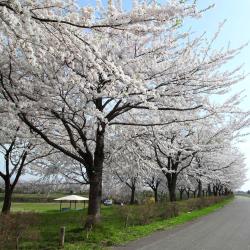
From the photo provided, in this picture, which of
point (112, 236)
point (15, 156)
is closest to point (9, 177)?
point (15, 156)

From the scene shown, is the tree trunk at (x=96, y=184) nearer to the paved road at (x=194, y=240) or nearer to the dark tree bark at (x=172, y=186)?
the paved road at (x=194, y=240)

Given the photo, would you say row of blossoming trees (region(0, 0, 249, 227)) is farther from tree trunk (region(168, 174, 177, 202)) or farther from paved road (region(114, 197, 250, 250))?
tree trunk (region(168, 174, 177, 202))

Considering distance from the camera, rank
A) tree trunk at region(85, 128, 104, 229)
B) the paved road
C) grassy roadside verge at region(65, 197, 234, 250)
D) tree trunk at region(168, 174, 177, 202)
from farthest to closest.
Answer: tree trunk at region(168, 174, 177, 202) → tree trunk at region(85, 128, 104, 229) → the paved road → grassy roadside verge at region(65, 197, 234, 250)

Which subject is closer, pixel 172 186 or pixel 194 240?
pixel 194 240

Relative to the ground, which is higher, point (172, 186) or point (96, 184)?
point (172, 186)

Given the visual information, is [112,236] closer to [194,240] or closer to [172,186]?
[194,240]

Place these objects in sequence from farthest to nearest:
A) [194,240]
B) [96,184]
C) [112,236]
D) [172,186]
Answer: [172,186], [96,184], [194,240], [112,236]

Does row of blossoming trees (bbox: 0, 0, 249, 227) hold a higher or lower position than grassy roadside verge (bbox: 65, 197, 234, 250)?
higher

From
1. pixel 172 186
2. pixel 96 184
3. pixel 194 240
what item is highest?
pixel 172 186

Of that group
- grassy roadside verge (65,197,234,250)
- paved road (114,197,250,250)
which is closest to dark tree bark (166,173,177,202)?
grassy roadside verge (65,197,234,250)

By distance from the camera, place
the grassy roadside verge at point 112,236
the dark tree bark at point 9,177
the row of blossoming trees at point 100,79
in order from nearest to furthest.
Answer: the row of blossoming trees at point 100,79 → the grassy roadside verge at point 112,236 → the dark tree bark at point 9,177

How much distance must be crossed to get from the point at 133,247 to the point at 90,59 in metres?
6.32

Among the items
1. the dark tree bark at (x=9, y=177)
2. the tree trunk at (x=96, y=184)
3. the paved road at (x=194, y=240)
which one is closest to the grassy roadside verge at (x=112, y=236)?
the paved road at (x=194, y=240)

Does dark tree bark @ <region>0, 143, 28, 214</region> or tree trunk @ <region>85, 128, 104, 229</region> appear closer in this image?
tree trunk @ <region>85, 128, 104, 229</region>
